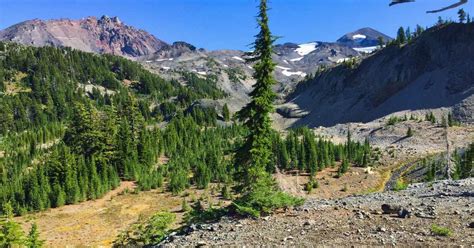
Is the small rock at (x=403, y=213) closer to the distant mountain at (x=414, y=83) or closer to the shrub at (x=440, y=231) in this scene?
the shrub at (x=440, y=231)

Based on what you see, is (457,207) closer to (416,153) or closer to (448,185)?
(448,185)

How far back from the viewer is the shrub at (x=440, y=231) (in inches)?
736

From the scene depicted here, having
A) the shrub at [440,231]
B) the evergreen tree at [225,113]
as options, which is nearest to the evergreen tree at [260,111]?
the shrub at [440,231]

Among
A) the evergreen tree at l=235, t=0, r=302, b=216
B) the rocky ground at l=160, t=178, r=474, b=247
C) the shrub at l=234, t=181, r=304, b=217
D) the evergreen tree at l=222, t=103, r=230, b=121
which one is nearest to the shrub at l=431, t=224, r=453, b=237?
the rocky ground at l=160, t=178, r=474, b=247

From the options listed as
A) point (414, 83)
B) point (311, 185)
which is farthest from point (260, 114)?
point (414, 83)

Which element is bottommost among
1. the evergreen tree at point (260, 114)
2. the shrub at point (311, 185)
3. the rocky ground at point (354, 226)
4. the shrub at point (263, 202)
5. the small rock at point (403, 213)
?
the shrub at point (311, 185)

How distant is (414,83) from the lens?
159 meters

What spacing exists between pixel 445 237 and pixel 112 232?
4270 centimetres

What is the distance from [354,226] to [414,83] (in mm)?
152374

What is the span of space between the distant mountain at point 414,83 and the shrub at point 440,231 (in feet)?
393

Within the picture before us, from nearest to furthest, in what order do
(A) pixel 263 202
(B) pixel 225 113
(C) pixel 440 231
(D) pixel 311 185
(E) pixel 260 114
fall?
1. (C) pixel 440 231
2. (A) pixel 263 202
3. (E) pixel 260 114
4. (D) pixel 311 185
5. (B) pixel 225 113

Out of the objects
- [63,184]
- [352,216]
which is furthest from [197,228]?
[63,184]

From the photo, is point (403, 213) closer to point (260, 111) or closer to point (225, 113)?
point (260, 111)

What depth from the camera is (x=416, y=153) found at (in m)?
90.2
